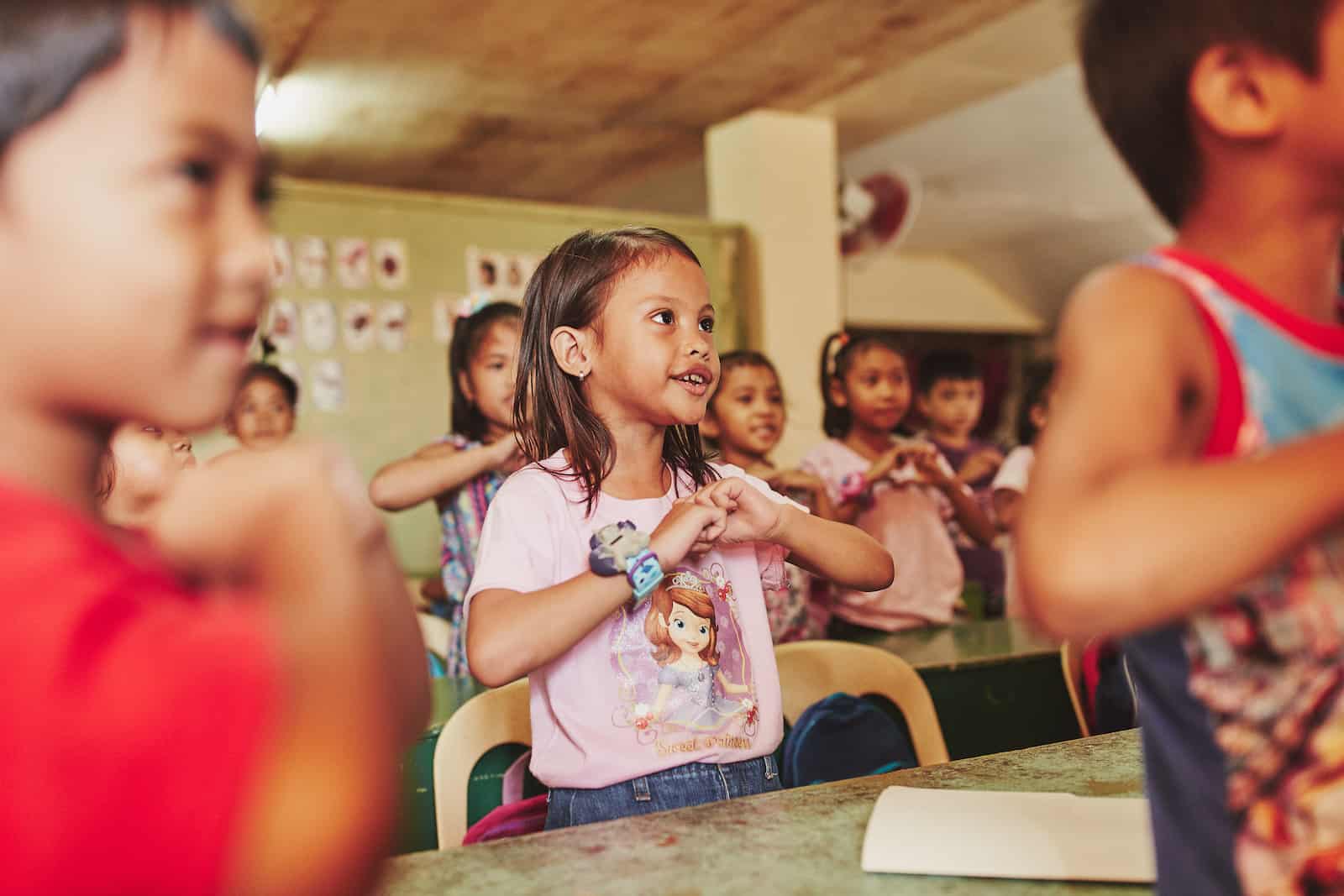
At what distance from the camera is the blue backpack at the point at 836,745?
60.5 inches

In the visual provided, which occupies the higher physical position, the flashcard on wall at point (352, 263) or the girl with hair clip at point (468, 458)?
the flashcard on wall at point (352, 263)

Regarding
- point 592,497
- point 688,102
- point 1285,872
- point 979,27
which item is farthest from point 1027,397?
point 1285,872

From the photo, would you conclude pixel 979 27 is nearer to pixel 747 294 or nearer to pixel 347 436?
pixel 747 294

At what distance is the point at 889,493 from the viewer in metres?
3.28

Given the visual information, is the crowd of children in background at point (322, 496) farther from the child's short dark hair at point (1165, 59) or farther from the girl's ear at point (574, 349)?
the girl's ear at point (574, 349)

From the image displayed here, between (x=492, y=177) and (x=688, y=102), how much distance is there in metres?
1.85

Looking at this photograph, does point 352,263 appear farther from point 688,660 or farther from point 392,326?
point 688,660

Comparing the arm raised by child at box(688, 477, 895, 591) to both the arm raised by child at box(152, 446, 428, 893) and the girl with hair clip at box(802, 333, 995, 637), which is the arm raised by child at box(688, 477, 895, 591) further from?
the girl with hair clip at box(802, 333, 995, 637)

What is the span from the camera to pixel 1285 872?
1.75 feet

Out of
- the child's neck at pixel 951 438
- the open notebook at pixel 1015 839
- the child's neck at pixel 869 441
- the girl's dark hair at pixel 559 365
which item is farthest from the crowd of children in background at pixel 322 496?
the child's neck at pixel 951 438

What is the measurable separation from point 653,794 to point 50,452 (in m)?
0.91

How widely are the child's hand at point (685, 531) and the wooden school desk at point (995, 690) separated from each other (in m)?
1.04

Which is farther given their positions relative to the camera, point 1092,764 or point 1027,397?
point 1027,397

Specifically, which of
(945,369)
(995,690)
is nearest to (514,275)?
(945,369)
